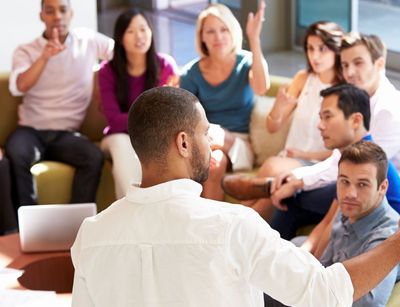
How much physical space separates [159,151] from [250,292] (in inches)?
16.5

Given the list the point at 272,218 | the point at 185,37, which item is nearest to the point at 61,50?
the point at 272,218

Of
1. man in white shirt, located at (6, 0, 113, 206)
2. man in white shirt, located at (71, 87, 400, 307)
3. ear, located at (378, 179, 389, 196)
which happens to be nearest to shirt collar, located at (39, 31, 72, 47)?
man in white shirt, located at (6, 0, 113, 206)

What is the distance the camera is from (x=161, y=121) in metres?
2.45

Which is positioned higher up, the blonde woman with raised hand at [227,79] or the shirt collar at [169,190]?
the shirt collar at [169,190]

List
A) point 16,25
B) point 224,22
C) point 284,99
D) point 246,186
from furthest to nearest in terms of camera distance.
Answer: point 16,25 < point 224,22 < point 284,99 < point 246,186

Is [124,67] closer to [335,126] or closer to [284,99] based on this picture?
[284,99]

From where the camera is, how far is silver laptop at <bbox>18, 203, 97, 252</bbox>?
4047mm

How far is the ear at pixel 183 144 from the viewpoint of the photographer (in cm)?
244

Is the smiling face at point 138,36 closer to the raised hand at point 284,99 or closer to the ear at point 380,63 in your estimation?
the raised hand at point 284,99

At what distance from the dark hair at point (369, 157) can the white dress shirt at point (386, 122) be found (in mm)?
850

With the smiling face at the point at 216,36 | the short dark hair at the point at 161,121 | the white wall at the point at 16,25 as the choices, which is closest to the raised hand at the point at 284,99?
the smiling face at the point at 216,36

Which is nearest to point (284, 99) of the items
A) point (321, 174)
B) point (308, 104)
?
point (308, 104)

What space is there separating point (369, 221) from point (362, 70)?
1229 mm

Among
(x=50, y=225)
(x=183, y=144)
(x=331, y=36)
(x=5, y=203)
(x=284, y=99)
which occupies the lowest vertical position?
(x=5, y=203)
